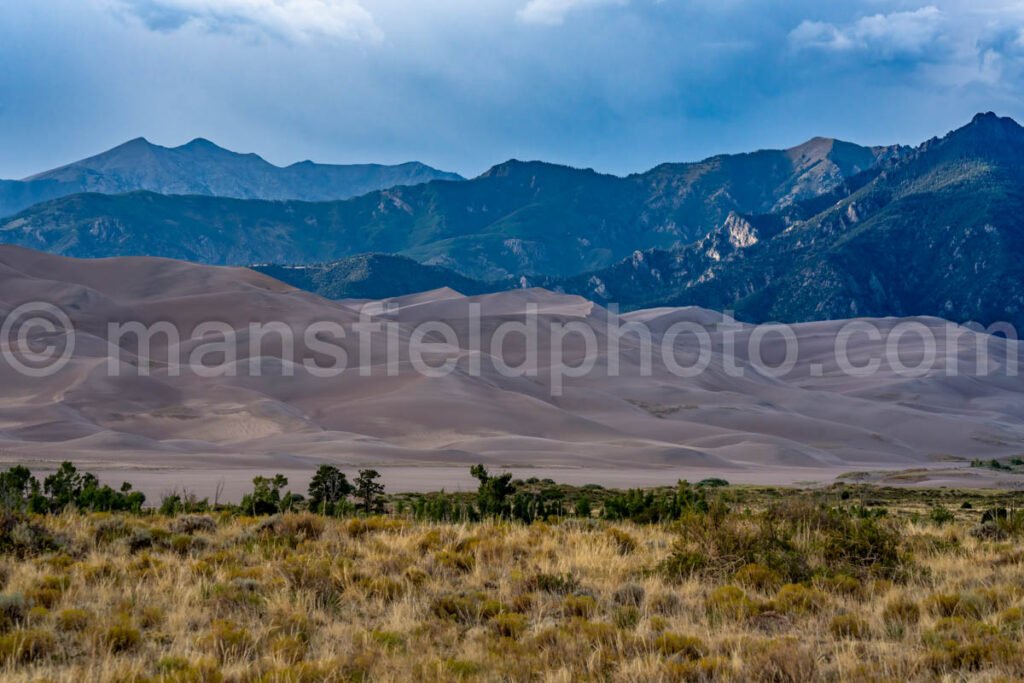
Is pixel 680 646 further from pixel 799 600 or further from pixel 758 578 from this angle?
pixel 758 578

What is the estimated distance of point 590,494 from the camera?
3731cm

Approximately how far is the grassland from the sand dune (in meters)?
25.4

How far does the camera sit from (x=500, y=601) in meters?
9.69

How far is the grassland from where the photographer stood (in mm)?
7621

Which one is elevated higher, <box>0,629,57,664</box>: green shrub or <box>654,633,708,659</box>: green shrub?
<box>0,629,57,664</box>: green shrub

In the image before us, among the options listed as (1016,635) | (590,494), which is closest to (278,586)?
(1016,635)

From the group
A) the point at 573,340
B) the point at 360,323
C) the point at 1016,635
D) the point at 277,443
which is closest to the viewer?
the point at 1016,635

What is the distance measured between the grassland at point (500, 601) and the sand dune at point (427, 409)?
25406mm

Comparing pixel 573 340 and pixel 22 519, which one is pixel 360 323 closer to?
pixel 573 340

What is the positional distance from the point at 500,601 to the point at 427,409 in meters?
77.0

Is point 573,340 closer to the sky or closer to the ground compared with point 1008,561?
closer to the sky

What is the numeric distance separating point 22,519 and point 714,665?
352 inches

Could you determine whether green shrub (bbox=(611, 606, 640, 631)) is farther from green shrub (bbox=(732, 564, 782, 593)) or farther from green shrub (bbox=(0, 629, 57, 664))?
green shrub (bbox=(0, 629, 57, 664))

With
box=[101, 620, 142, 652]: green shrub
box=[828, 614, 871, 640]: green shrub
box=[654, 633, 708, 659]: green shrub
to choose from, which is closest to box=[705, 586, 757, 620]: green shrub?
box=[828, 614, 871, 640]: green shrub
